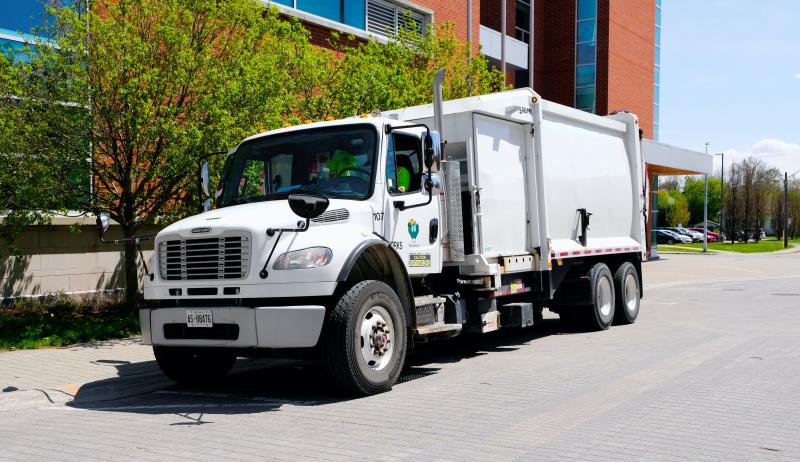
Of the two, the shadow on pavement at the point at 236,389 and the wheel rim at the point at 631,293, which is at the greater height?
the wheel rim at the point at 631,293

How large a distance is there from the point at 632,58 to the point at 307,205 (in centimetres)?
3890

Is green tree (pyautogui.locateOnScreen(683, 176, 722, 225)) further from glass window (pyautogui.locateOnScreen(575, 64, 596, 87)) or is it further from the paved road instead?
the paved road

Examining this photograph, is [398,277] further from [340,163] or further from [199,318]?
[199,318]

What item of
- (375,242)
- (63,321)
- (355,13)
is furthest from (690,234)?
(375,242)

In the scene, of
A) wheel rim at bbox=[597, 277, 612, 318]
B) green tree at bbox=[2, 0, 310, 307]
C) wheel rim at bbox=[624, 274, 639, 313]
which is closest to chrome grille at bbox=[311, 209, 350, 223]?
green tree at bbox=[2, 0, 310, 307]

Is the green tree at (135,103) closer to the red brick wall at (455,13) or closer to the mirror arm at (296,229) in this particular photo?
the mirror arm at (296,229)

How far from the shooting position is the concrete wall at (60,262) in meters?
14.2

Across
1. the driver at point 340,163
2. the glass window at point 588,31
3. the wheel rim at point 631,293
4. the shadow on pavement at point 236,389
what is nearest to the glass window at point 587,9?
the glass window at point 588,31

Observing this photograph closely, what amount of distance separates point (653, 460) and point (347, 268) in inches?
123

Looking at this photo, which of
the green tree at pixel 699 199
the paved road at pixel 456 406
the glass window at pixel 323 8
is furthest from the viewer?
the green tree at pixel 699 199

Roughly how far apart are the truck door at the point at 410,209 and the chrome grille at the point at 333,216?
59 centimetres

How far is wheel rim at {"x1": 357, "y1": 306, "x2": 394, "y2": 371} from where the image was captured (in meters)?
7.62

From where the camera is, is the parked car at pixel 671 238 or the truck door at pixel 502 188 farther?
the parked car at pixel 671 238

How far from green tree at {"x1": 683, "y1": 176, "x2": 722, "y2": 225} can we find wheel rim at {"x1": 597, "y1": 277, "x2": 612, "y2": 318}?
97.5 metres
